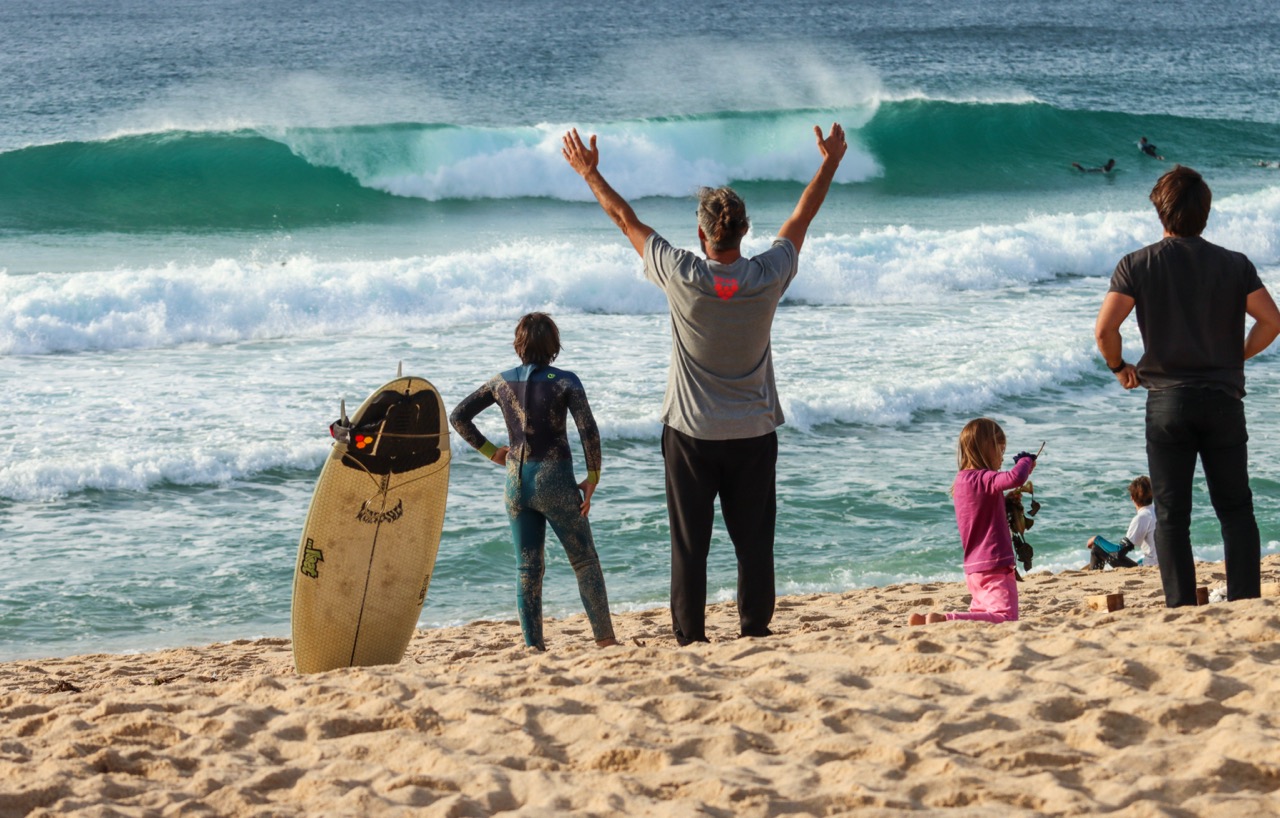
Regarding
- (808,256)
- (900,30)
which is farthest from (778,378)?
(900,30)

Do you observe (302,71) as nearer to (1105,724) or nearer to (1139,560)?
(1139,560)

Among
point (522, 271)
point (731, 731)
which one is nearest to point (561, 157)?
point (522, 271)

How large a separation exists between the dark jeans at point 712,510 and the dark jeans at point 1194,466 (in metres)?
1.23

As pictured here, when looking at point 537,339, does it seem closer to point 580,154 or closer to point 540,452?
point 540,452

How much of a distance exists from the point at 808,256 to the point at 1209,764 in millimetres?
13719

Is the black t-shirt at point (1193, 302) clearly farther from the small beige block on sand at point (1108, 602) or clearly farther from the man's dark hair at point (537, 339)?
the man's dark hair at point (537, 339)

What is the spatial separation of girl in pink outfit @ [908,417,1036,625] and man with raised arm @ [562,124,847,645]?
0.80m

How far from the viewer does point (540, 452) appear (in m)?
→ 4.58

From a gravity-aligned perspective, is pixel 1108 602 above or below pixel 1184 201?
below

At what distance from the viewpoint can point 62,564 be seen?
7.07 m

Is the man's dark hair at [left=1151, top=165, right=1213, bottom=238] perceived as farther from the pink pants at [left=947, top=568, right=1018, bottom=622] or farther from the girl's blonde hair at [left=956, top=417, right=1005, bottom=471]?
the pink pants at [left=947, top=568, right=1018, bottom=622]

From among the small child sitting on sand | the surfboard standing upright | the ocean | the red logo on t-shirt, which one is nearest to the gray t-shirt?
the red logo on t-shirt

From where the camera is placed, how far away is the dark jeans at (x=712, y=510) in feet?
13.4

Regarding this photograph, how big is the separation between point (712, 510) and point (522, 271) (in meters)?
11.6
